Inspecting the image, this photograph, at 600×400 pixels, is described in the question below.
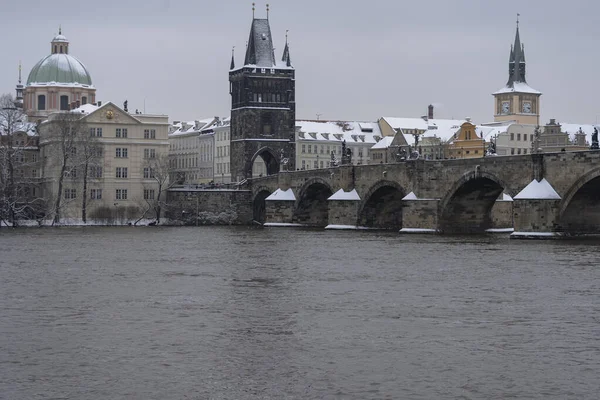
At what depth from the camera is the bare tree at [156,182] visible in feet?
326

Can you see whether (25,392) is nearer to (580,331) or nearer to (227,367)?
(227,367)

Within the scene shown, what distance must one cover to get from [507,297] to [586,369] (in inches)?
419

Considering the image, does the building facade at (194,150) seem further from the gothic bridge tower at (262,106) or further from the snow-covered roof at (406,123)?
the gothic bridge tower at (262,106)

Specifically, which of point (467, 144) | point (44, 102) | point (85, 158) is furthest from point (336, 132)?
point (85, 158)

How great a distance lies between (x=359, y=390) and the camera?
1988 cm

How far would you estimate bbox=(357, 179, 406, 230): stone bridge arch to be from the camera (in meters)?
81.1

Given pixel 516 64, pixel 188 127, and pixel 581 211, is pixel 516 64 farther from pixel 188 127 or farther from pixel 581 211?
pixel 581 211

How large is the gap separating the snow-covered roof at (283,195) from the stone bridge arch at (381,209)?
1347cm

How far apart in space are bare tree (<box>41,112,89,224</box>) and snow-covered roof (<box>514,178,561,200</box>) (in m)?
41.0

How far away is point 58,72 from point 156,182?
97.1ft

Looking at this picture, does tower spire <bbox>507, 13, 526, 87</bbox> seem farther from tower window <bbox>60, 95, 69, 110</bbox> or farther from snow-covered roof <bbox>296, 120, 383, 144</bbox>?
tower window <bbox>60, 95, 69, 110</bbox>

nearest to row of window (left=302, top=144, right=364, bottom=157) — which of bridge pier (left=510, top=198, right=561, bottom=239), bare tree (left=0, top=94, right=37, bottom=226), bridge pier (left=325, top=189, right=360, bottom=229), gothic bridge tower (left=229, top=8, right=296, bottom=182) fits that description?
gothic bridge tower (left=229, top=8, right=296, bottom=182)

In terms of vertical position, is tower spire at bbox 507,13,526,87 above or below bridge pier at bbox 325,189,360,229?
above

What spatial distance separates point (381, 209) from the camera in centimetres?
8275
